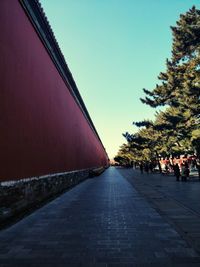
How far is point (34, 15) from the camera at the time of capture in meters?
11.4

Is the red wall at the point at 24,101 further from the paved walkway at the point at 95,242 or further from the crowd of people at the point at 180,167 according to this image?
the crowd of people at the point at 180,167

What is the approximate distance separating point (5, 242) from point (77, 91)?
19537 mm

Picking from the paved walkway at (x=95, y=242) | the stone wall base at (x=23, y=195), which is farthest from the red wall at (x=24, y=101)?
the paved walkway at (x=95, y=242)

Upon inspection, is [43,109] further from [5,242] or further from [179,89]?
[179,89]

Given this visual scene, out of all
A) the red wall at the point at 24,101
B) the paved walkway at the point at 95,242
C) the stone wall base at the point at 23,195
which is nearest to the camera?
the paved walkway at the point at 95,242

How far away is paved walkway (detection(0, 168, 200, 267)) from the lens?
482 centimetres

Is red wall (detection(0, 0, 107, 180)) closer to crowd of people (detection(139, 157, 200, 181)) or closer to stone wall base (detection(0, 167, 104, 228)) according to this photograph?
stone wall base (detection(0, 167, 104, 228))

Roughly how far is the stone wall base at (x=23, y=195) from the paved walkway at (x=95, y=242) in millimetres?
428

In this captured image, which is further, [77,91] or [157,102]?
[157,102]

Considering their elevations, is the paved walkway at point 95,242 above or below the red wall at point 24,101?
below

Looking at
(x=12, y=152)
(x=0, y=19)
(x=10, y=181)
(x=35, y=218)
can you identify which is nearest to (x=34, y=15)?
(x=0, y=19)

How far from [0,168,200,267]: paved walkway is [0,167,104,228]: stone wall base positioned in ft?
1.40

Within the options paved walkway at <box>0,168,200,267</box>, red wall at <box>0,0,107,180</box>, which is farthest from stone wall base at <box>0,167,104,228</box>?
paved walkway at <box>0,168,200,267</box>

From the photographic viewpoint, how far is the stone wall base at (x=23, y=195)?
809 cm
